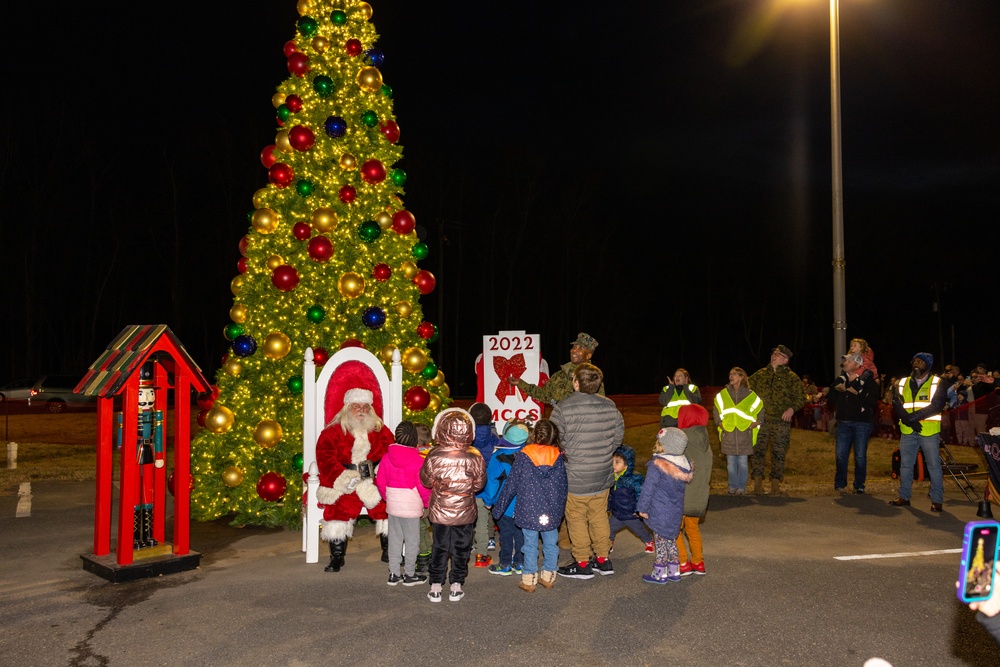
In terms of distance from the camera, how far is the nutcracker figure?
7.19m

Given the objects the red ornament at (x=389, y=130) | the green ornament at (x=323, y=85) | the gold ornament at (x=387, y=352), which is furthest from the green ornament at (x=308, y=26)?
the gold ornament at (x=387, y=352)

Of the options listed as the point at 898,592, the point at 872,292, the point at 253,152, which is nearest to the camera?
the point at 898,592

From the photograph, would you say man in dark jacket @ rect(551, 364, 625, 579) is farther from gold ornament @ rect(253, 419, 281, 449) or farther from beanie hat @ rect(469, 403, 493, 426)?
gold ornament @ rect(253, 419, 281, 449)

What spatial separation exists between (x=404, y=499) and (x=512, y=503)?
1163mm

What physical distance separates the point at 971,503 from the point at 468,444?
7.71 metres

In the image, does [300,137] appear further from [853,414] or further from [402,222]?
[853,414]

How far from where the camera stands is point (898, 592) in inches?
256

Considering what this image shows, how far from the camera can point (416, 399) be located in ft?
32.5

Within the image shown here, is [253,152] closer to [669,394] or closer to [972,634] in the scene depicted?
[669,394]

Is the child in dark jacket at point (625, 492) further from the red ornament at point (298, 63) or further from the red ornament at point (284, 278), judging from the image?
the red ornament at point (298, 63)

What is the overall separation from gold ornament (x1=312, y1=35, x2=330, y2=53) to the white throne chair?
4204 millimetres

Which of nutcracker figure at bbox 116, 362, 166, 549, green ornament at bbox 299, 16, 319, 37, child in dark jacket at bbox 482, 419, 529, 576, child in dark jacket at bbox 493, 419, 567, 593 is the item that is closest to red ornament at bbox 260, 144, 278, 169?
green ornament at bbox 299, 16, 319, 37

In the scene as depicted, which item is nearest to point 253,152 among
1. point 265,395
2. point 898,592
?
point 265,395

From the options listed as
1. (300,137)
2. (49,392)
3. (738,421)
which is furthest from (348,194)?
(49,392)
